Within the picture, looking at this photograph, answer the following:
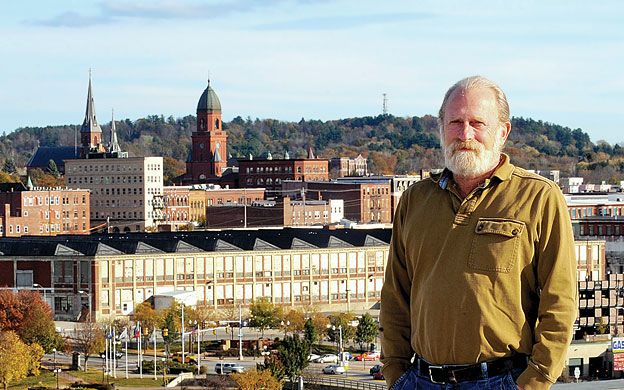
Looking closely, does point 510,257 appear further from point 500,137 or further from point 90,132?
point 90,132

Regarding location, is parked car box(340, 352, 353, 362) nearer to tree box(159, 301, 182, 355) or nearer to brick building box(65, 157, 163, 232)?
tree box(159, 301, 182, 355)

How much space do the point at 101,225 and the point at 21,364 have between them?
78.0m

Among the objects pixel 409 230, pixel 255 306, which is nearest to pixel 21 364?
pixel 255 306

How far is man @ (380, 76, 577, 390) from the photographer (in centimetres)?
778

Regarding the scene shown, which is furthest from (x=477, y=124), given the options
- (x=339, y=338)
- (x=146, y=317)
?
(x=146, y=317)

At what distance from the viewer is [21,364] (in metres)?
53.8

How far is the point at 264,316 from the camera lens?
226 ft

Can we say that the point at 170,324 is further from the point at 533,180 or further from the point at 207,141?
the point at 207,141

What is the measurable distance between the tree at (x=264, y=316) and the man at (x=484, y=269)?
2377 inches

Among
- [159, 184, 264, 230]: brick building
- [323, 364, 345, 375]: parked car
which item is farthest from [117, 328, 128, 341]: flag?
[159, 184, 264, 230]: brick building

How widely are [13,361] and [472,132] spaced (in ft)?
155

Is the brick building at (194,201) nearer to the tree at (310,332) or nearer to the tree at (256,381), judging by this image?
the tree at (310,332)

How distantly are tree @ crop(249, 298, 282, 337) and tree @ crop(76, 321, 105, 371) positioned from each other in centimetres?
821

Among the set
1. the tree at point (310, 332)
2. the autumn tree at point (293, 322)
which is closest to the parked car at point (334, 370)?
the tree at point (310, 332)
